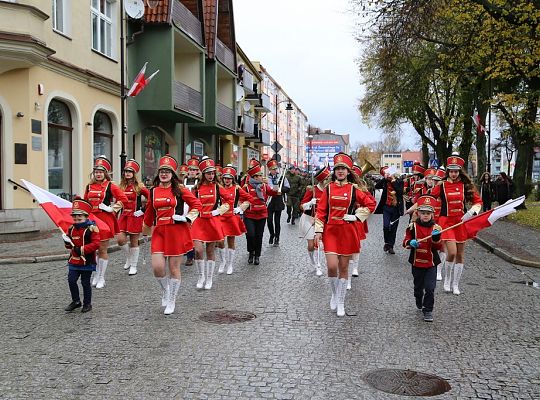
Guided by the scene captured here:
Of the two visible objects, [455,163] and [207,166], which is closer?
[455,163]

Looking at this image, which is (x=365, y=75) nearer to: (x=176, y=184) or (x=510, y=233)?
(x=510, y=233)

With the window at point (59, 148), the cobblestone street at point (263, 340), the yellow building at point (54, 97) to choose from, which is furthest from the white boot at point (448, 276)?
the window at point (59, 148)

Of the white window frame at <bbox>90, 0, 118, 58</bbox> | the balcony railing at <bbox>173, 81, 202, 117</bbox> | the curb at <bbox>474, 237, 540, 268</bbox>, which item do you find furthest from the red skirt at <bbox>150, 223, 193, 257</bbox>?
the balcony railing at <bbox>173, 81, 202, 117</bbox>

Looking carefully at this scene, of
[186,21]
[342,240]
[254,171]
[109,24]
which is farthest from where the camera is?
[186,21]

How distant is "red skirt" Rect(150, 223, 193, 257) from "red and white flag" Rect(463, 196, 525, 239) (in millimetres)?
4064

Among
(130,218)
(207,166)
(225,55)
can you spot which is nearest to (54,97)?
(130,218)

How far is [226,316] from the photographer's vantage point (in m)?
7.16

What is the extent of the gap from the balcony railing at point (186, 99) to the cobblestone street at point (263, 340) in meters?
14.8

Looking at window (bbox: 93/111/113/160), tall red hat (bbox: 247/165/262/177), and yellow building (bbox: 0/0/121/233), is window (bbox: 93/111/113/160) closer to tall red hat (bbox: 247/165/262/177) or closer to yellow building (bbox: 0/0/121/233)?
yellow building (bbox: 0/0/121/233)

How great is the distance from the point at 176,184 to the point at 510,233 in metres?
12.9

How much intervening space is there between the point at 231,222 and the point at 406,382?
5734 millimetres

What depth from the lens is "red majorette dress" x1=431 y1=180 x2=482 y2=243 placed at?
345 inches

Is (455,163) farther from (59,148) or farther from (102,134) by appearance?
(102,134)

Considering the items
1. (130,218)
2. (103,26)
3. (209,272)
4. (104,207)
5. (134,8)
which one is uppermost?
(134,8)
